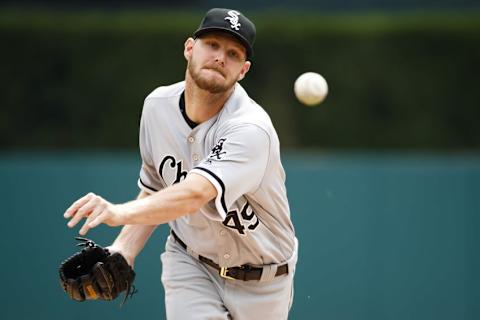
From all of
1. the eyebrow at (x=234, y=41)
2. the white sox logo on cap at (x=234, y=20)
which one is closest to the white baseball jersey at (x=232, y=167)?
the eyebrow at (x=234, y=41)

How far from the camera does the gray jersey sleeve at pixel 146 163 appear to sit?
4.64 meters

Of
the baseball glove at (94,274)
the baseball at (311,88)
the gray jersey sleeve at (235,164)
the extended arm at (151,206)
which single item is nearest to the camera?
the extended arm at (151,206)

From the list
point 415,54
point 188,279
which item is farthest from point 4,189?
point 415,54

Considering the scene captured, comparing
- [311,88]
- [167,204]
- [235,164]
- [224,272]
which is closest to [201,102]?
[235,164]

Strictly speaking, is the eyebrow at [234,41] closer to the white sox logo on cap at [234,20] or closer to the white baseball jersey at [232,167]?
the white sox logo on cap at [234,20]

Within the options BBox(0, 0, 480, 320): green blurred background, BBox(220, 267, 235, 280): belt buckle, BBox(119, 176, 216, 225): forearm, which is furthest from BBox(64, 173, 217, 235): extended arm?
BBox(0, 0, 480, 320): green blurred background

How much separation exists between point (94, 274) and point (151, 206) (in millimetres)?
881

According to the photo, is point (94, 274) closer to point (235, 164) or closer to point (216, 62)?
point (235, 164)

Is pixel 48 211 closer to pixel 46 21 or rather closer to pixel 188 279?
pixel 46 21

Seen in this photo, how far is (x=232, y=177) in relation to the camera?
3965 millimetres

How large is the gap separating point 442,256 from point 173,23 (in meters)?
4.07

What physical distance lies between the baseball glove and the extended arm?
807 millimetres

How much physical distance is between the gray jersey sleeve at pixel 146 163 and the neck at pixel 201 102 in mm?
309

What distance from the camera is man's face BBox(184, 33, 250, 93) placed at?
13.8 ft
